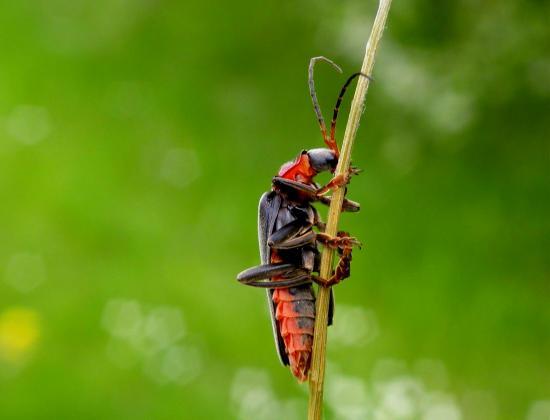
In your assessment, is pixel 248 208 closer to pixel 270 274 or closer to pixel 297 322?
pixel 270 274

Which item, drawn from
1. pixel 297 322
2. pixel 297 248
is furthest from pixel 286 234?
pixel 297 322

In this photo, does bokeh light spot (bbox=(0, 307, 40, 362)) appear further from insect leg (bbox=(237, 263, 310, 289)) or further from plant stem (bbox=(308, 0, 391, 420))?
plant stem (bbox=(308, 0, 391, 420))

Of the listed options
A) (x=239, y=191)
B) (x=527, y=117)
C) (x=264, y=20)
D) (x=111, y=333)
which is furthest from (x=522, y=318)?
(x=264, y=20)

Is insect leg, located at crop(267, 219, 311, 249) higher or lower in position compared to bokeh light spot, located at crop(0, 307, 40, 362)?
lower

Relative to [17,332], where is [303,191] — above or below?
below

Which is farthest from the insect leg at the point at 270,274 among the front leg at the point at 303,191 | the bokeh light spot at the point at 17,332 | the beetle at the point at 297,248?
the bokeh light spot at the point at 17,332

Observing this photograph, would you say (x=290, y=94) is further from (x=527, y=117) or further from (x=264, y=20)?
(x=527, y=117)

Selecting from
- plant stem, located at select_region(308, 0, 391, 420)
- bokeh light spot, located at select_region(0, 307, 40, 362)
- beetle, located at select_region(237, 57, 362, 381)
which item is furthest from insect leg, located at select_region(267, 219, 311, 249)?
bokeh light spot, located at select_region(0, 307, 40, 362)

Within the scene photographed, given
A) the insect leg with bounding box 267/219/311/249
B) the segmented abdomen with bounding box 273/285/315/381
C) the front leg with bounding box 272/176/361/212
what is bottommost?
the segmented abdomen with bounding box 273/285/315/381
